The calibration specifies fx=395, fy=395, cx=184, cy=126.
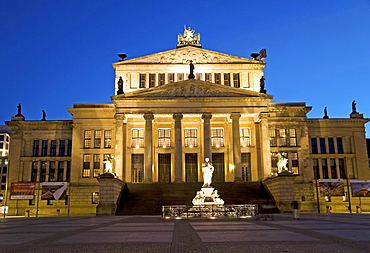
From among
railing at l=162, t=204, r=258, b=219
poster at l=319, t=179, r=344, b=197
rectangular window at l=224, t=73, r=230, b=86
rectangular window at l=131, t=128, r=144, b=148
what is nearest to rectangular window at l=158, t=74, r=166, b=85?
rectangular window at l=131, t=128, r=144, b=148

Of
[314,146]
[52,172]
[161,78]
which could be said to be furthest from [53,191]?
[314,146]

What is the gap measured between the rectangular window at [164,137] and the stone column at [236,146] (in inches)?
398

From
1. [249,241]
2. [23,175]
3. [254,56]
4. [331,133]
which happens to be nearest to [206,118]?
[254,56]

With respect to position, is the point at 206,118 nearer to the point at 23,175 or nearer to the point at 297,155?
the point at 297,155

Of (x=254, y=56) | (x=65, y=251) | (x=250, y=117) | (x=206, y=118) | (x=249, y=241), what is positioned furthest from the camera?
(x=254, y=56)

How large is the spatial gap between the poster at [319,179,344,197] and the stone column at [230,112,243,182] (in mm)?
11284

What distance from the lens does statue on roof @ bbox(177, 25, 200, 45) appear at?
58.4m

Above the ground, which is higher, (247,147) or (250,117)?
(250,117)

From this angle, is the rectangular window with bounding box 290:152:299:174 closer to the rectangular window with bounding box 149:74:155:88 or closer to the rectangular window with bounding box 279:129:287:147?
the rectangular window with bounding box 279:129:287:147

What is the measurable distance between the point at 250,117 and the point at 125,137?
1670 cm

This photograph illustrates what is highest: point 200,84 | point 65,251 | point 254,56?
point 254,56

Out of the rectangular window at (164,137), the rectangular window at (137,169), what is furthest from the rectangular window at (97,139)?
the rectangular window at (164,137)

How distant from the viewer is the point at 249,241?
13.2 meters

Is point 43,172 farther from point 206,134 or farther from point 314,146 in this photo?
point 314,146
